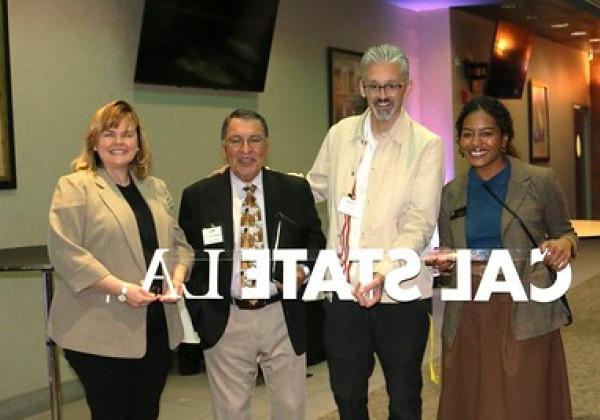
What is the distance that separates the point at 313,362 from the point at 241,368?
1.55m

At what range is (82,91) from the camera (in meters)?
4.33

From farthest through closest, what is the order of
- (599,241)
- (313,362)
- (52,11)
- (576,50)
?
A: (576,50) < (52,11) < (313,362) < (599,241)

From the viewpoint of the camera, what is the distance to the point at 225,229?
7.61 ft

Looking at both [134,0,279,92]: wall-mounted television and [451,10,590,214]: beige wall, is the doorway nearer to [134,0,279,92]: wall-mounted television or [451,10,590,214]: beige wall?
[451,10,590,214]: beige wall

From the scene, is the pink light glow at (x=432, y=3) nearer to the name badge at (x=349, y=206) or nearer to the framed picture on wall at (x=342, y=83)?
the framed picture on wall at (x=342, y=83)

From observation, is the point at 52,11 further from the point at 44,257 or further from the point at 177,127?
the point at 44,257

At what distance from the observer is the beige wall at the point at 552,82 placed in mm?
8500

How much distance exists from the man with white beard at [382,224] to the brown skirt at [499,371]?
18 cm

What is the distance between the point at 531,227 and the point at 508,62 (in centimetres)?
722

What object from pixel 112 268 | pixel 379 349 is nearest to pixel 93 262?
pixel 112 268

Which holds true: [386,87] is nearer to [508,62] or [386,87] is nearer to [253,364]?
[253,364]

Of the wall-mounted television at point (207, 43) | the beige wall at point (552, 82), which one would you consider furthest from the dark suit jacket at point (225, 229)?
the beige wall at point (552, 82)

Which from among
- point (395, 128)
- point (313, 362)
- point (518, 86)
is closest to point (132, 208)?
point (395, 128)

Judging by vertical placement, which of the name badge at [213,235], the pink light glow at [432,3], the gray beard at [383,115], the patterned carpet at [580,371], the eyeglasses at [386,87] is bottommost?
the patterned carpet at [580,371]
